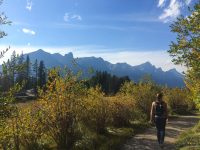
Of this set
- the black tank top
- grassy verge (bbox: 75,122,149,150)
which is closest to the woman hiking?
the black tank top

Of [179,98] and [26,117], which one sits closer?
[26,117]

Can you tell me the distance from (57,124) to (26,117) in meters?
1.19

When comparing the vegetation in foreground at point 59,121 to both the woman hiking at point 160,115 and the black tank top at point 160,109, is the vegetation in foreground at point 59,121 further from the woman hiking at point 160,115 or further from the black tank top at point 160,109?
the black tank top at point 160,109

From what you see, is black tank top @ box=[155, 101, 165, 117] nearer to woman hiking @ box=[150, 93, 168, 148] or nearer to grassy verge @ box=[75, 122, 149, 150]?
woman hiking @ box=[150, 93, 168, 148]

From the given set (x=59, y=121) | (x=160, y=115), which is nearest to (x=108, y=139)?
(x=160, y=115)

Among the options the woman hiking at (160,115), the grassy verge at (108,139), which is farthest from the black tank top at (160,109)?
the grassy verge at (108,139)

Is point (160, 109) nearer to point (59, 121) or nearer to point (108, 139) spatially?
point (108, 139)

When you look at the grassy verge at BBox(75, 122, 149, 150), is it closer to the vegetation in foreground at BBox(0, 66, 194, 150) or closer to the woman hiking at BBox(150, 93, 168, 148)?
the vegetation in foreground at BBox(0, 66, 194, 150)

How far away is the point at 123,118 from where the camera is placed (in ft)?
70.3

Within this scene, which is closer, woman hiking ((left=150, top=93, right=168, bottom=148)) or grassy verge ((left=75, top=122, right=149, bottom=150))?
woman hiking ((left=150, top=93, right=168, bottom=148))

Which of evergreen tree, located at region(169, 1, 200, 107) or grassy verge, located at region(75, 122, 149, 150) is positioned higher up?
evergreen tree, located at region(169, 1, 200, 107)

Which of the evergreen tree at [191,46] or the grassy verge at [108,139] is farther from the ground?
the evergreen tree at [191,46]

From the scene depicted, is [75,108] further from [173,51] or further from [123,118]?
[123,118]

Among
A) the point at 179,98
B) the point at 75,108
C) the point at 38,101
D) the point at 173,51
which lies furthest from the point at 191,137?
the point at 179,98
